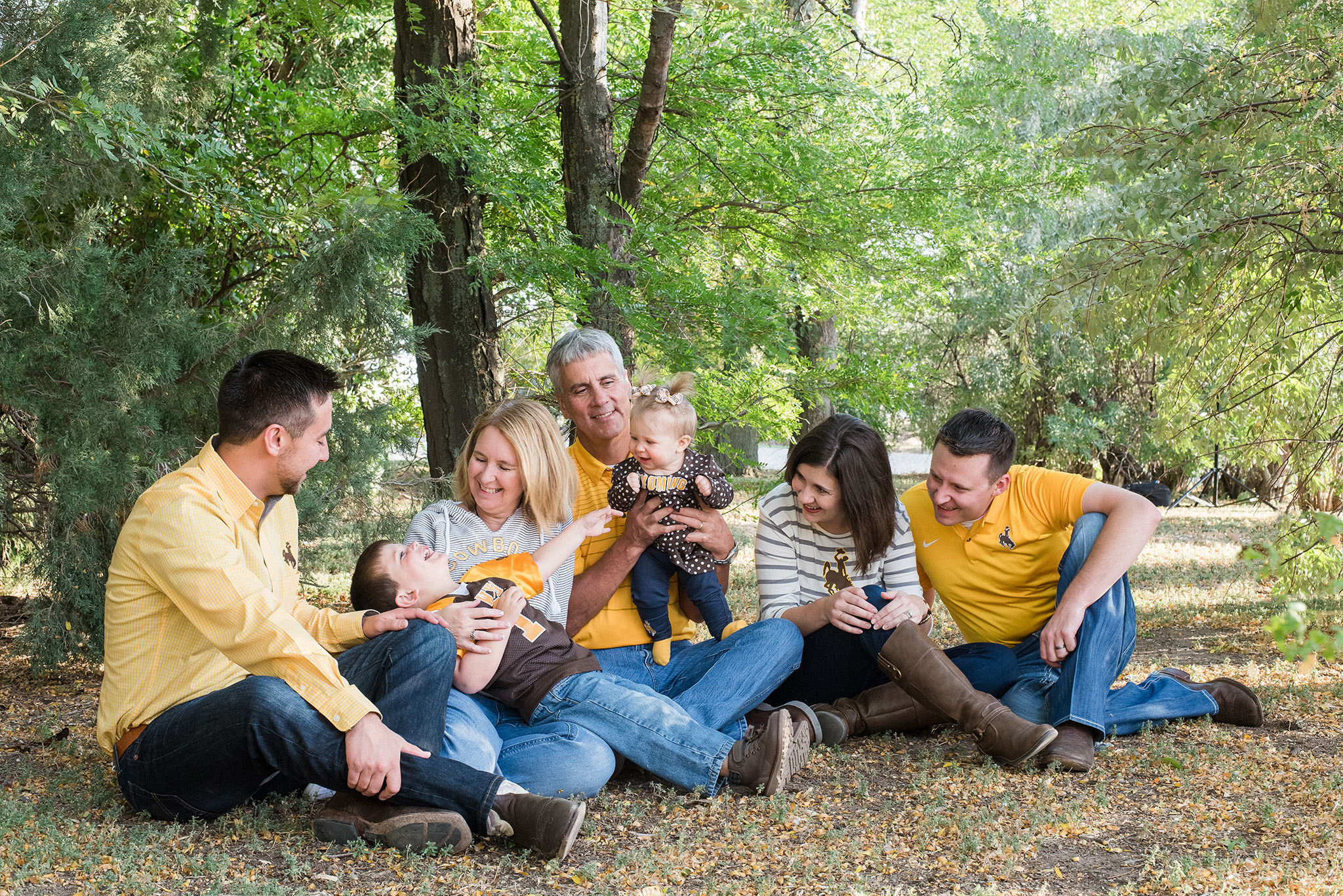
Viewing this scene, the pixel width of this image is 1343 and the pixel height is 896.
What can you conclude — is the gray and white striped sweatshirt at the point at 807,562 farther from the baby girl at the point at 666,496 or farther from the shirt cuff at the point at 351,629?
the shirt cuff at the point at 351,629

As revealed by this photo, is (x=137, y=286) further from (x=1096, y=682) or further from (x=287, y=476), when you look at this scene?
(x=1096, y=682)

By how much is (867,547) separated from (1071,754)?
90 cm

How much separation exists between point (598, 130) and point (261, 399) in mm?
3965

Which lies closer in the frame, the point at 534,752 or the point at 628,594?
the point at 534,752

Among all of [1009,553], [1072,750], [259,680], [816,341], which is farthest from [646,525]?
[816,341]

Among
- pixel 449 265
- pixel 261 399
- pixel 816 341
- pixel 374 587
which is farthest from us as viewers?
pixel 816 341

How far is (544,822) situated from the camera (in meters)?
2.55

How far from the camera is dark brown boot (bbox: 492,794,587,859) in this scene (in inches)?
99.7

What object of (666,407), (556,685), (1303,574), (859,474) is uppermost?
(666,407)

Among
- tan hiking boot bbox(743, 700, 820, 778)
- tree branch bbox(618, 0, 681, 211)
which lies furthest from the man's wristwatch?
tree branch bbox(618, 0, 681, 211)

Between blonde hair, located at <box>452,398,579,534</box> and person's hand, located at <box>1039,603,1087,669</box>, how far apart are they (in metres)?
1.62

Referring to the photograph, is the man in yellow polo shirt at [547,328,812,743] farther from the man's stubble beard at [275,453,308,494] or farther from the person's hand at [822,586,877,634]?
the man's stubble beard at [275,453,308,494]

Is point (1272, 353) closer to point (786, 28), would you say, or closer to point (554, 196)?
point (786, 28)

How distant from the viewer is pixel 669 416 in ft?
12.1
